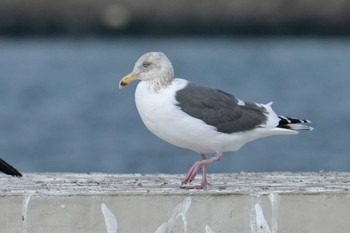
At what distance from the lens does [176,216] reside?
759 cm

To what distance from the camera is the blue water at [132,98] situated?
2409 cm

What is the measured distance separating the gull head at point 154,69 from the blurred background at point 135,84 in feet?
42.3

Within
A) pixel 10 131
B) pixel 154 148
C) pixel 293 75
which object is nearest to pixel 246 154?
pixel 154 148

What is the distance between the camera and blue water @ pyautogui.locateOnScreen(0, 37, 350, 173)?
24.1 meters

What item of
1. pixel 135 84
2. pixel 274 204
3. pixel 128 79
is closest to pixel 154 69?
pixel 128 79

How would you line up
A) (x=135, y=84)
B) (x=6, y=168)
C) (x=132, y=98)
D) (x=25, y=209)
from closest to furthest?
(x=25, y=209), (x=6, y=168), (x=135, y=84), (x=132, y=98)

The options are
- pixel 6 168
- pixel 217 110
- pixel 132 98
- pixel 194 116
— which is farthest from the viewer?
pixel 132 98

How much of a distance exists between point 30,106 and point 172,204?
2933 centimetres

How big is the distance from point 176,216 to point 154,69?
110 centimetres

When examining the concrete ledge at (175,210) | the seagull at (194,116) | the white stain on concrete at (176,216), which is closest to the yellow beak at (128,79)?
the seagull at (194,116)

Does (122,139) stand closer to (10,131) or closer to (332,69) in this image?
(10,131)

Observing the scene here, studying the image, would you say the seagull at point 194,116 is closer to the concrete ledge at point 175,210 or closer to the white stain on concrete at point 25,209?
the concrete ledge at point 175,210

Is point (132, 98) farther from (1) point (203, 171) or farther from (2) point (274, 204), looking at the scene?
(2) point (274, 204)

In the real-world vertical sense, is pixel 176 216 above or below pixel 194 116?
below
